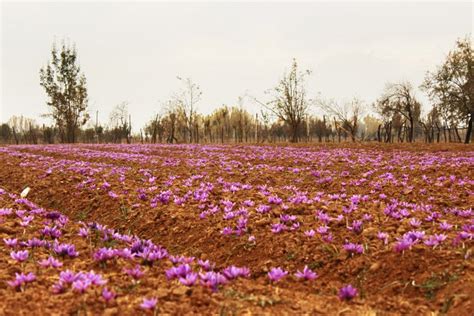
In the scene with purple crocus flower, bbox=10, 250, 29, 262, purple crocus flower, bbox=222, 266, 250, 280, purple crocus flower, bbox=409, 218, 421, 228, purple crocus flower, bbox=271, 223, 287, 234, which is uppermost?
purple crocus flower, bbox=409, 218, 421, 228

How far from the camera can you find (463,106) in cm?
4147

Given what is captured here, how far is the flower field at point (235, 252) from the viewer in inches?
149

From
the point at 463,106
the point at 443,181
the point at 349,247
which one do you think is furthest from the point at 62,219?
the point at 463,106

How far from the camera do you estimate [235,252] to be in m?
5.96

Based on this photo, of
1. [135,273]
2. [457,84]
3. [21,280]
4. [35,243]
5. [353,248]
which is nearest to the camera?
[21,280]

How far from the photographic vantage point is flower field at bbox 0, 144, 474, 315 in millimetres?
3775

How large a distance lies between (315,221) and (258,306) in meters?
3.25

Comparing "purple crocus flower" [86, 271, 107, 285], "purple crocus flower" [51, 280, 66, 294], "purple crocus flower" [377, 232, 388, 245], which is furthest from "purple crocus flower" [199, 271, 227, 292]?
"purple crocus flower" [377, 232, 388, 245]

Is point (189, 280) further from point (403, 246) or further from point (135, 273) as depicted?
point (403, 246)

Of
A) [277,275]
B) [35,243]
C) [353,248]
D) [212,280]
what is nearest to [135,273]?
[212,280]

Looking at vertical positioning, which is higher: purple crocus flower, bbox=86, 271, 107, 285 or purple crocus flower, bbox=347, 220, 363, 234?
purple crocus flower, bbox=347, 220, 363, 234

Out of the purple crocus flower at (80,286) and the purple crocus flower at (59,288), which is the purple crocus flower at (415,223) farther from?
the purple crocus flower at (59,288)

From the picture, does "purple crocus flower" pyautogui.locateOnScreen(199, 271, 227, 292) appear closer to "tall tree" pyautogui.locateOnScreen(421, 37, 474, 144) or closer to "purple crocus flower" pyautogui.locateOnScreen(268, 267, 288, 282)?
"purple crocus flower" pyautogui.locateOnScreen(268, 267, 288, 282)

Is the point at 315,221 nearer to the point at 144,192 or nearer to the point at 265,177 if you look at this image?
the point at 144,192
